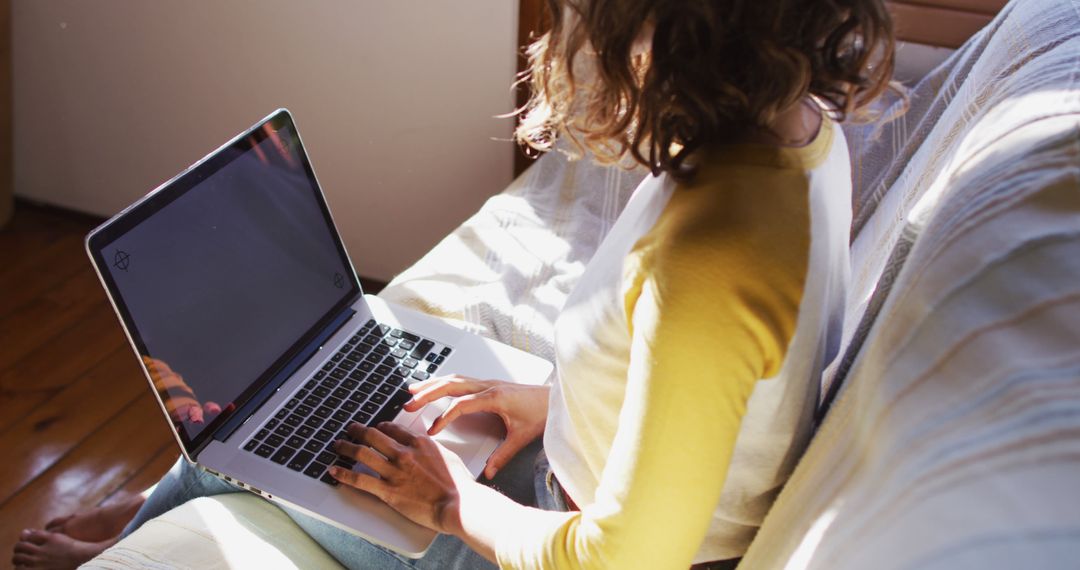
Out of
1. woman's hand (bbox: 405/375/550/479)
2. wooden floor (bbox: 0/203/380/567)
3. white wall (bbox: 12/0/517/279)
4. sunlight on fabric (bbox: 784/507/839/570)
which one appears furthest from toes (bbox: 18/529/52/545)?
sunlight on fabric (bbox: 784/507/839/570)

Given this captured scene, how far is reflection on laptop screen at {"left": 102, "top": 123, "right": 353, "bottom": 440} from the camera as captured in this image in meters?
0.93

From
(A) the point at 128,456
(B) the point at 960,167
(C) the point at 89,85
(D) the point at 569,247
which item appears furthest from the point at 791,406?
(C) the point at 89,85

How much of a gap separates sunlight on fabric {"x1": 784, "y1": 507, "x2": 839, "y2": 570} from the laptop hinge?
2.09 ft

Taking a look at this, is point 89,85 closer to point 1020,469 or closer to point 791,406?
point 791,406

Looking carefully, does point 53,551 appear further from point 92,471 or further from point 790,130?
point 790,130

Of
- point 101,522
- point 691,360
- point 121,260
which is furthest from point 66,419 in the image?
point 691,360

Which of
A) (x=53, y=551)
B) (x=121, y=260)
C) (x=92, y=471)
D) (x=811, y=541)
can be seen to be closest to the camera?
(x=811, y=541)

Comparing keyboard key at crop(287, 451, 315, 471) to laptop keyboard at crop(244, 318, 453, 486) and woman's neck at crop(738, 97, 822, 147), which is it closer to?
laptop keyboard at crop(244, 318, 453, 486)

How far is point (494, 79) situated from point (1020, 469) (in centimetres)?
155

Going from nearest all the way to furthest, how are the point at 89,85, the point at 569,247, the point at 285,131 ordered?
1. the point at 285,131
2. the point at 569,247
3. the point at 89,85

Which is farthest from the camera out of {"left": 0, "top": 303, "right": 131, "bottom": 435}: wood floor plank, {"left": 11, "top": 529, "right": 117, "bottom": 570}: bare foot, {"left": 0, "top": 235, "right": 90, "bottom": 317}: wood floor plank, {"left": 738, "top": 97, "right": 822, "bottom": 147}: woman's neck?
{"left": 0, "top": 235, "right": 90, "bottom": 317}: wood floor plank

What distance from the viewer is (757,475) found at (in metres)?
0.75

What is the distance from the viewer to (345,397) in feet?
3.50

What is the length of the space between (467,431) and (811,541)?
52 centimetres
